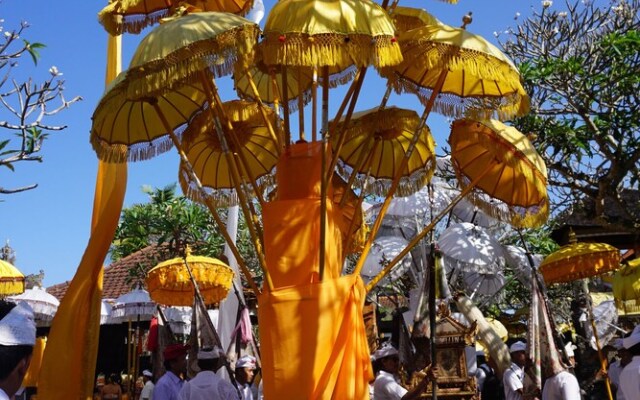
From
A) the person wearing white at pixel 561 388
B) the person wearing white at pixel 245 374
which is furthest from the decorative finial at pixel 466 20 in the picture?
the person wearing white at pixel 245 374

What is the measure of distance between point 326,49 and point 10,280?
27.4ft

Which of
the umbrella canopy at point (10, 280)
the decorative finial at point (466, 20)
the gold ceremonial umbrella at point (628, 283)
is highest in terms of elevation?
the decorative finial at point (466, 20)

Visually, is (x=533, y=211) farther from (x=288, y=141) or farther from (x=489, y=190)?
(x=288, y=141)

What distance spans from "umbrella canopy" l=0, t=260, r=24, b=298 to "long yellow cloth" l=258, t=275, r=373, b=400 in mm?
7436

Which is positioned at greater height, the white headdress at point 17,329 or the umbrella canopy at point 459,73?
the umbrella canopy at point 459,73

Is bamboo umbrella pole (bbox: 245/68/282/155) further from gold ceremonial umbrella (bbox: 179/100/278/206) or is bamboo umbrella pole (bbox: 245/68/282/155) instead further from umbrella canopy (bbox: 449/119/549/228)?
umbrella canopy (bbox: 449/119/549/228)

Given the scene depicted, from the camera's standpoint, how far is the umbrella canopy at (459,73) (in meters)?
4.94

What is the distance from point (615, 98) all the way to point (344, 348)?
781cm

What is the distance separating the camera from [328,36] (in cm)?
447

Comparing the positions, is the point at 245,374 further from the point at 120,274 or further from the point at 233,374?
the point at 120,274

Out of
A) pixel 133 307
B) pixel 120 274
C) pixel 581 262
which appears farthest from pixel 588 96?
pixel 120 274

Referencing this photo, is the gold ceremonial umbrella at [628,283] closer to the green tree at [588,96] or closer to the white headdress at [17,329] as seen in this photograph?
the green tree at [588,96]

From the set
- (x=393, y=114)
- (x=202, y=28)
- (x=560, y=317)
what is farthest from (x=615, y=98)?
(x=560, y=317)

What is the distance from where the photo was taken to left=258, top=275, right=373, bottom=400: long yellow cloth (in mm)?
4691
